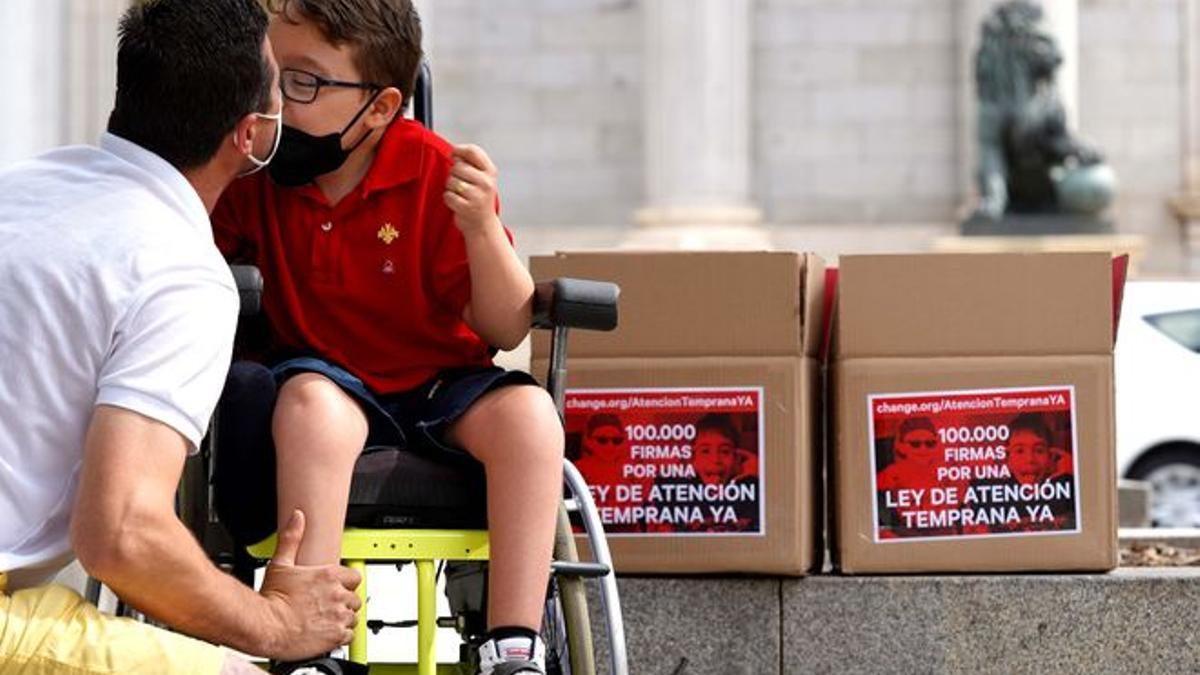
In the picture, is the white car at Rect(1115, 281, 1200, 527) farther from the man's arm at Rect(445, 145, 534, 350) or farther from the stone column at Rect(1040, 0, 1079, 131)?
the man's arm at Rect(445, 145, 534, 350)

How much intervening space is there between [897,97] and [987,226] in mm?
3294

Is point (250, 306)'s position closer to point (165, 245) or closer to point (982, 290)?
point (165, 245)

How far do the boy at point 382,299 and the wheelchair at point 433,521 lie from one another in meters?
0.06

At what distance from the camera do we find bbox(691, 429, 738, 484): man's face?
5.31m

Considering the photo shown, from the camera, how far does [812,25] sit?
76.9ft

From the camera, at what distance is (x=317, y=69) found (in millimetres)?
4176

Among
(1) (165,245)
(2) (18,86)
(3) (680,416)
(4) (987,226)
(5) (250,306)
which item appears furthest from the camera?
(4) (987,226)

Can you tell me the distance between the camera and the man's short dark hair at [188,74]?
3.59 meters

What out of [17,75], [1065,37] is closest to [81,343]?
[17,75]

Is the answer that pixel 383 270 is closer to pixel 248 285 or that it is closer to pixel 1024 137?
pixel 248 285

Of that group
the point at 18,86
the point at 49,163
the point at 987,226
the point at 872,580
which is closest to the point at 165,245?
the point at 49,163

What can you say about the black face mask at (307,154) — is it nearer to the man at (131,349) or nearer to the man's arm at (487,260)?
the man's arm at (487,260)

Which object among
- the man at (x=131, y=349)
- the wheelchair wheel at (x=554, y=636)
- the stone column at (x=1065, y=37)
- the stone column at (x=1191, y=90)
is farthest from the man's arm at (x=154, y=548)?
the stone column at (x=1191, y=90)

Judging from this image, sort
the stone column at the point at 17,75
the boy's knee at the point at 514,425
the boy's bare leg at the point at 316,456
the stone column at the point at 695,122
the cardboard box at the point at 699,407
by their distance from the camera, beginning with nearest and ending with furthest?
the boy's bare leg at the point at 316,456 < the boy's knee at the point at 514,425 < the cardboard box at the point at 699,407 < the stone column at the point at 17,75 < the stone column at the point at 695,122
